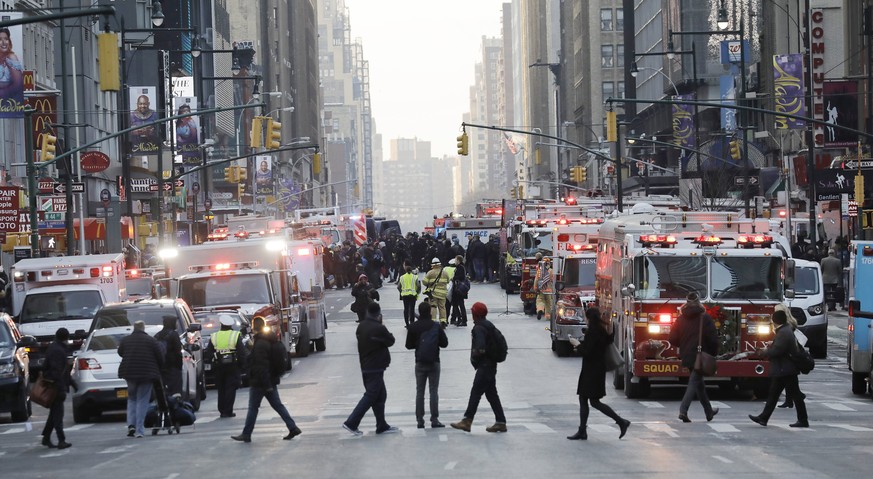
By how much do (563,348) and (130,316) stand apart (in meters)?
10.2

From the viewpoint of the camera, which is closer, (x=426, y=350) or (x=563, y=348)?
(x=426, y=350)

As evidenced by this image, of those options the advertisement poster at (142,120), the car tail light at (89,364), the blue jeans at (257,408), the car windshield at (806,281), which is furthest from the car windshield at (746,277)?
the advertisement poster at (142,120)

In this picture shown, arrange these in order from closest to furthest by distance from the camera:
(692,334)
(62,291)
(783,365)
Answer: (783,365) < (692,334) < (62,291)

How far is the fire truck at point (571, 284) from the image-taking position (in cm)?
3134

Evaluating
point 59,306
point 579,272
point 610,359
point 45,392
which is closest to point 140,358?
point 45,392

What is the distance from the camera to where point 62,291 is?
3194cm

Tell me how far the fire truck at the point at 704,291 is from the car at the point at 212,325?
6248 mm

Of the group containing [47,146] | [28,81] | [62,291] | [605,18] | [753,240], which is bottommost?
[62,291]

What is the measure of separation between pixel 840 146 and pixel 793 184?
14560mm

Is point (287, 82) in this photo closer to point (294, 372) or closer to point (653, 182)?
point (653, 182)

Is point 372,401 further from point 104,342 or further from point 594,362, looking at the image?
point 104,342

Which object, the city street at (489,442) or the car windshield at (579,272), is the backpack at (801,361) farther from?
the car windshield at (579,272)

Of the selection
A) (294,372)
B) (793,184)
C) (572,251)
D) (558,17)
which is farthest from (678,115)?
(558,17)

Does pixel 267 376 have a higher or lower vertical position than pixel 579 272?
lower
